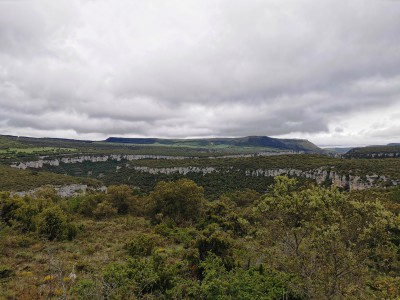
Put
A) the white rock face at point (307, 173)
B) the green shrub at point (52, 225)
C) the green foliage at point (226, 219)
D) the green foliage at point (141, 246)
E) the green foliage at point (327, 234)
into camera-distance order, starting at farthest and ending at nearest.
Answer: the white rock face at point (307, 173) → the green foliage at point (226, 219) → the green shrub at point (52, 225) → the green foliage at point (141, 246) → the green foliage at point (327, 234)

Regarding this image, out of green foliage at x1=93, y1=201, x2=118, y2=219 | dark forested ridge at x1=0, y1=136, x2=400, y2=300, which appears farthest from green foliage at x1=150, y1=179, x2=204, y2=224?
green foliage at x1=93, y1=201, x2=118, y2=219

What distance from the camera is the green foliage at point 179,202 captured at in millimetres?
32500

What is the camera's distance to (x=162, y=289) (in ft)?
39.9

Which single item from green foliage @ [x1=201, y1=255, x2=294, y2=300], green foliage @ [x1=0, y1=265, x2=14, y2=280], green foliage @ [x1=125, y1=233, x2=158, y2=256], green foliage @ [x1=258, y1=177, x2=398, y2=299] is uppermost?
green foliage @ [x1=258, y1=177, x2=398, y2=299]

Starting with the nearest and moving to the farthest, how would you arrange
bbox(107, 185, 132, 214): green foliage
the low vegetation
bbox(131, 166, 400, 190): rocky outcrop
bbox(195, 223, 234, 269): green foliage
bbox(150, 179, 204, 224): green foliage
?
1. the low vegetation
2. bbox(195, 223, 234, 269): green foliage
3. bbox(150, 179, 204, 224): green foliage
4. bbox(107, 185, 132, 214): green foliage
5. bbox(131, 166, 400, 190): rocky outcrop

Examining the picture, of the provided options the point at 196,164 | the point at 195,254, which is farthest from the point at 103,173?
the point at 195,254

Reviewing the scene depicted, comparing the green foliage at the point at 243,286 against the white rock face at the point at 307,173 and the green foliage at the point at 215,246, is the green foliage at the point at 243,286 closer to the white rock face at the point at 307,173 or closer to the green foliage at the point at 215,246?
the green foliage at the point at 215,246

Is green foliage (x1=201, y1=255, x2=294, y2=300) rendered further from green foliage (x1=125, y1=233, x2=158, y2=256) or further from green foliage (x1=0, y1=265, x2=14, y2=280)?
green foliage (x1=0, y1=265, x2=14, y2=280)

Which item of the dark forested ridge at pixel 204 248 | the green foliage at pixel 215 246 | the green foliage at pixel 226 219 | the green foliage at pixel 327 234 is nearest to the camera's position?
the green foliage at pixel 327 234

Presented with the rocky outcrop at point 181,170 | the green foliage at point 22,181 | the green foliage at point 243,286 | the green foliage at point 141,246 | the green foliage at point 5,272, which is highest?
the green foliage at point 243,286

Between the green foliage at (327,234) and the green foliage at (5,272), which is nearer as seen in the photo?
the green foliage at (327,234)

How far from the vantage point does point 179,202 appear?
32781 mm

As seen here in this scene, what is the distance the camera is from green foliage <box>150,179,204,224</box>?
107 ft

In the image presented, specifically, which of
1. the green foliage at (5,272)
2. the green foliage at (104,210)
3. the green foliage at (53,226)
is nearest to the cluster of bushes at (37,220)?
the green foliage at (53,226)
